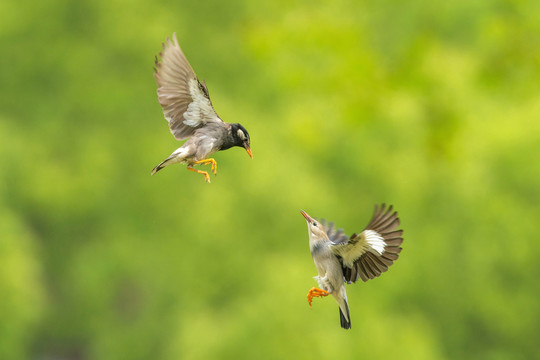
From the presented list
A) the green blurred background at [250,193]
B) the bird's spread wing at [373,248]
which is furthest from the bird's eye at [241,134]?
the green blurred background at [250,193]

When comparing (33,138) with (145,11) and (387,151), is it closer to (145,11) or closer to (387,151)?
(145,11)

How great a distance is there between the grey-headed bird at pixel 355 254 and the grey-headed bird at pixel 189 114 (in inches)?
28.1

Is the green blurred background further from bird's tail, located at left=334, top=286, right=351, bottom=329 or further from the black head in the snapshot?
the black head

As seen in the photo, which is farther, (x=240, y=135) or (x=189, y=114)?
(x=189, y=114)

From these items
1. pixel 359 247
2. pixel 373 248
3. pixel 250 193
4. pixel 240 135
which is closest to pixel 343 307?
pixel 359 247

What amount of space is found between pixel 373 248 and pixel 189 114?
1.41 m

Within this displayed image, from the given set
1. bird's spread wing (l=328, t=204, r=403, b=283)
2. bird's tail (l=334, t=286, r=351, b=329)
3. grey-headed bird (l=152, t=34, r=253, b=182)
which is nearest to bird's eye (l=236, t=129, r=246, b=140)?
grey-headed bird (l=152, t=34, r=253, b=182)

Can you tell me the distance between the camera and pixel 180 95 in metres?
5.73

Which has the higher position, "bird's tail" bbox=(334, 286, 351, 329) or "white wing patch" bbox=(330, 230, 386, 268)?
"white wing patch" bbox=(330, 230, 386, 268)

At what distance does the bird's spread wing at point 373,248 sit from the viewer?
17.8ft

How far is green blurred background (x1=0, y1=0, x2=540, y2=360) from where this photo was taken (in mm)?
15773

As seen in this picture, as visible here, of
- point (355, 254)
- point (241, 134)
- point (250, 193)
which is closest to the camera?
point (241, 134)

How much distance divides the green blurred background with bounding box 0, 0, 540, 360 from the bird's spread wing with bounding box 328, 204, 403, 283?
7.99 meters

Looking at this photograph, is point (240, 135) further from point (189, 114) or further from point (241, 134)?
Result: point (189, 114)
